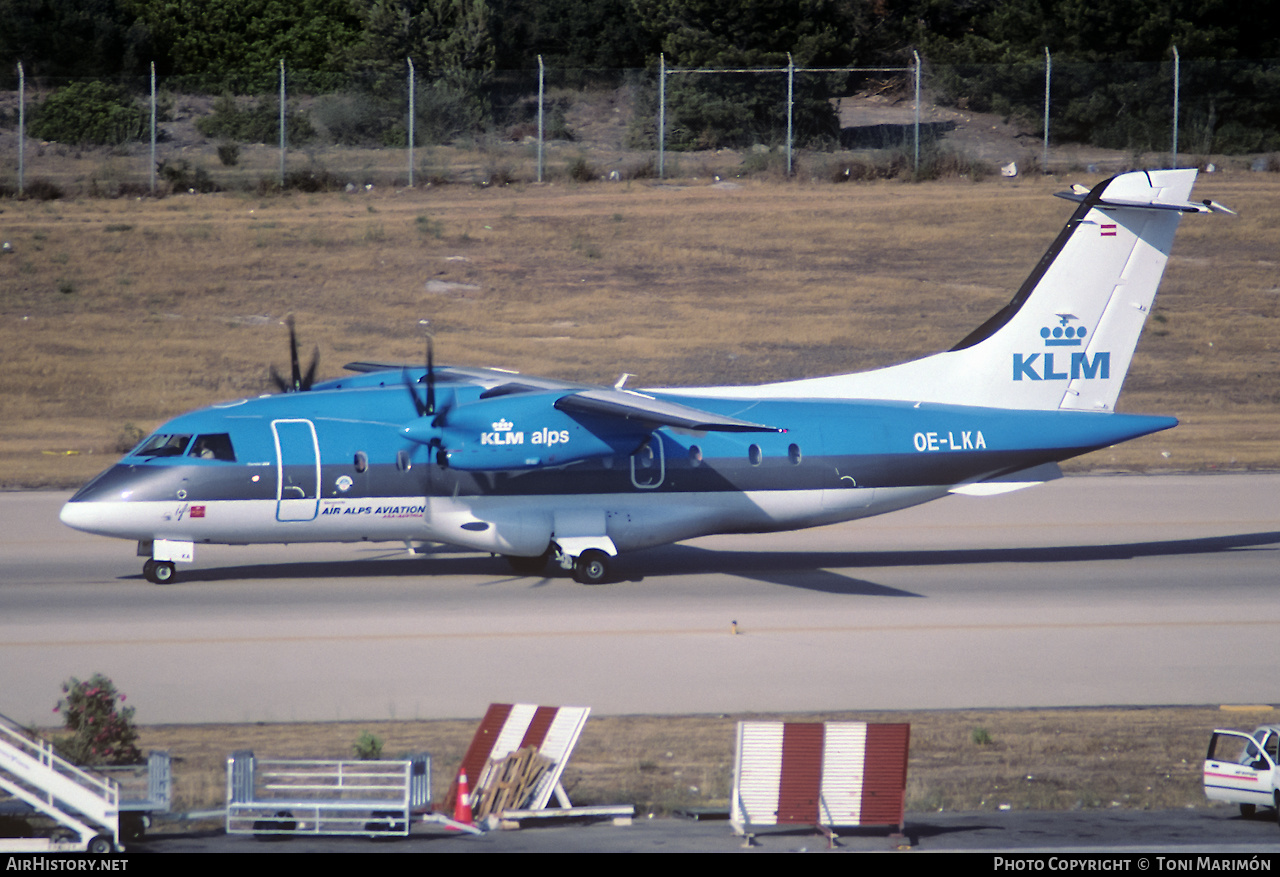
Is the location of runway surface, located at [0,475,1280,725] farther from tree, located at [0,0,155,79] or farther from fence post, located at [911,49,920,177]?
tree, located at [0,0,155,79]

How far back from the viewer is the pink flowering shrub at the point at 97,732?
40.1ft

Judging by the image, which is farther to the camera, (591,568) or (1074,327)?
(1074,327)

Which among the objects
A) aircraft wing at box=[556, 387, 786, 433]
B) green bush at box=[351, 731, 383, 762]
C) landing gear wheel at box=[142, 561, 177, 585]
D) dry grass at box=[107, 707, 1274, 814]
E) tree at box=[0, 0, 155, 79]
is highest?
tree at box=[0, 0, 155, 79]

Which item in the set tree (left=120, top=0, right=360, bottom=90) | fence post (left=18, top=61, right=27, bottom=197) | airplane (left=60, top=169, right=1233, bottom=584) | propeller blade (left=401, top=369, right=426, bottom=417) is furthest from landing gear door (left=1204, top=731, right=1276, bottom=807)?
tree (left=120, top=0, right=360, bottom=90)

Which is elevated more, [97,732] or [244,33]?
[244,33]

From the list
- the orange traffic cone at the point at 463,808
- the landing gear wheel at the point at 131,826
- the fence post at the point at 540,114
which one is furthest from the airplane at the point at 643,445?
the fence post at the point at 540,114

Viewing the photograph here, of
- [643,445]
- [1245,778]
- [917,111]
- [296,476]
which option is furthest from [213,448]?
[917,111]

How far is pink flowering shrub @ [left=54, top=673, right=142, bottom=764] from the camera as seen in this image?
12.2 m

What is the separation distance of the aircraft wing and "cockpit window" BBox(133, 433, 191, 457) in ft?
19.2

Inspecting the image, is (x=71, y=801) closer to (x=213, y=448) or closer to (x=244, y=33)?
(x=213, y=448)

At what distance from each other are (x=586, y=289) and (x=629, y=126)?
426 inches

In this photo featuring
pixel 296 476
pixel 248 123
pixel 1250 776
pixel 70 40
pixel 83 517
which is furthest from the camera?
pixel 70 40

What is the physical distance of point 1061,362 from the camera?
900 inches
